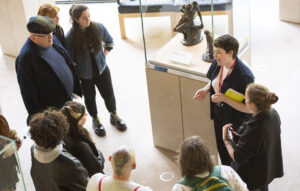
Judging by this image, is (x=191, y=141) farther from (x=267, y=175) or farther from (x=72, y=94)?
(x=72, y=94)

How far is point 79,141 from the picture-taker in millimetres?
3109

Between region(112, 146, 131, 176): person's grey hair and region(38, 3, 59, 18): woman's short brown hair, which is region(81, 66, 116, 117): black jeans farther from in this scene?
region(112, 146, 131, 176): person's grey hair

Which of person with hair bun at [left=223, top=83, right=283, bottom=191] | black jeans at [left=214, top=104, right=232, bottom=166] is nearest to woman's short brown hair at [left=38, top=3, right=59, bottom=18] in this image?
black jeans at [left=214, top=104, right=232, bottom=166]

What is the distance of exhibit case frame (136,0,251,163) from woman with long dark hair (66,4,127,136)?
54 centimetres

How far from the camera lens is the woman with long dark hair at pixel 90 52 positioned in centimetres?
431

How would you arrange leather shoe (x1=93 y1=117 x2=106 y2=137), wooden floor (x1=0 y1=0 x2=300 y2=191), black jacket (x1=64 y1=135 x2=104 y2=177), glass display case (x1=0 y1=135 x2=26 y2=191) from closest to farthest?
1. glass display case (x1=0 y1=135 x2=26 y2=191)
2. black jacket (x1=64 y1=135 x2=104 y2=177)
3. wooden floor (x1=0 y1=0 x2=300 y2=191)
4. leather shoe (x1=93 y1=117 x2=106 y2=137)

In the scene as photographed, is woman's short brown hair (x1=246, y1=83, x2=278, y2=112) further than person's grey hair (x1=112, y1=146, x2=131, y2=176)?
Yes

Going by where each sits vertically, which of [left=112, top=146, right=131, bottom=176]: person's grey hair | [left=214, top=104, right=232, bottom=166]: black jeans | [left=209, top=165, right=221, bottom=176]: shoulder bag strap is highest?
[left=112, top=146, right=131, bottom=176]: person's grey hair

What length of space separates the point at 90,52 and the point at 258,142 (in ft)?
6.88

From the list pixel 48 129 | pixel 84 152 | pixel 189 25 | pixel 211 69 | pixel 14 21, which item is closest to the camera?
pixel 48 129

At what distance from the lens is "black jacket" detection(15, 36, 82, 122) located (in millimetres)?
3684

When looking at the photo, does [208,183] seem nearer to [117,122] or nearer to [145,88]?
[117,122]

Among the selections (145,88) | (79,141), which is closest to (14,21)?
(145,88)

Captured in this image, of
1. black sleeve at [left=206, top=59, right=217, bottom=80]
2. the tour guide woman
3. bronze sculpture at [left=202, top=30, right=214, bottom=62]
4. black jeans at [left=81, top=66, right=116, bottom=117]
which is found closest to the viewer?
the tour guide woman
